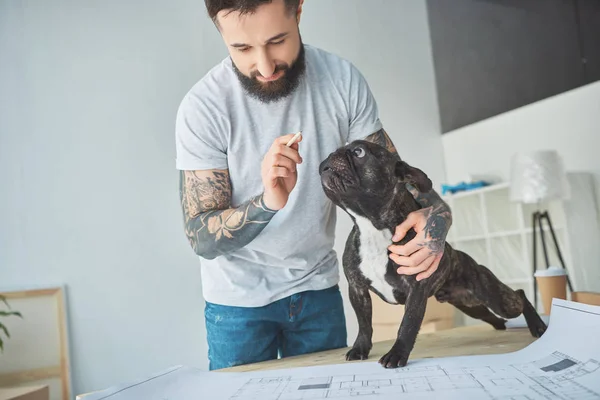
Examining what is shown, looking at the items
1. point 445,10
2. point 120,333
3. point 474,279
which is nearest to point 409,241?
point 474,279

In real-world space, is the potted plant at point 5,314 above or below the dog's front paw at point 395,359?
below

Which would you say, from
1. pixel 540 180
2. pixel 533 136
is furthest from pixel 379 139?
pixel 533 136

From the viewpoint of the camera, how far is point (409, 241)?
101 centimetres

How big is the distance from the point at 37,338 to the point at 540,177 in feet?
10.2

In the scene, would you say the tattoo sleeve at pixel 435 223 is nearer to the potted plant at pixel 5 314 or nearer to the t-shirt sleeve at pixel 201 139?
the t-shirt sleeve at pixel 201 139

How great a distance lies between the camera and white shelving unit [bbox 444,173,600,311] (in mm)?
3475

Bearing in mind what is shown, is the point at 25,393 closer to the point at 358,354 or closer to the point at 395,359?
the point at 358,354

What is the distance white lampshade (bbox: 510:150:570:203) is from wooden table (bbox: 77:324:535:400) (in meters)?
2.16

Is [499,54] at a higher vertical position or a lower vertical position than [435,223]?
higher

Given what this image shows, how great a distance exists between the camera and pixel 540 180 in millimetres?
3303

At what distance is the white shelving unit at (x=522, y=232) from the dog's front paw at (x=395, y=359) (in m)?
2.93

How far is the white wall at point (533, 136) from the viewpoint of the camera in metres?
3.49

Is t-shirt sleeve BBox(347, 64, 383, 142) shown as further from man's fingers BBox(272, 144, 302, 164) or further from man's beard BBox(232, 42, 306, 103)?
man's fingers BBox(272, 144, 302, 164)

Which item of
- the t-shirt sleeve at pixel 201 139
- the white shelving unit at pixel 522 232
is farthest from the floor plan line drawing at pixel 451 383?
the white shelving unit at pixel 522 232
